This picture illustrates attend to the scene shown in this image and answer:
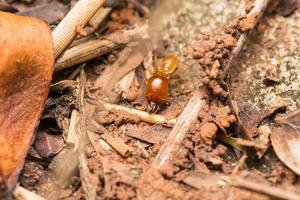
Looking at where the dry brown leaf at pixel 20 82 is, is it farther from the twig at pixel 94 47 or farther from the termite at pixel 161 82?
the termite at pixel 161 82

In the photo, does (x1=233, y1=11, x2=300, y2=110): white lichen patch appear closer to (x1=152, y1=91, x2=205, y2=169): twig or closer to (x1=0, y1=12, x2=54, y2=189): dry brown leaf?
(x1=152, y1=91, x2=205, y2=169): twig

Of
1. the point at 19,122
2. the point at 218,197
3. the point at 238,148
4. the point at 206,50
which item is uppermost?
the point at 206,50

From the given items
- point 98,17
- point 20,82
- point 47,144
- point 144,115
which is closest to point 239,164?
point 144,115

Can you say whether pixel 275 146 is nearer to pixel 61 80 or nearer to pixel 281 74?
pixel 281 74

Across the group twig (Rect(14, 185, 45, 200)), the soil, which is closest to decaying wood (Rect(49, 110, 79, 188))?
the soil

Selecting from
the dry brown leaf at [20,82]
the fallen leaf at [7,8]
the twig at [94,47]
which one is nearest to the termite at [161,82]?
the twig at [94,47]

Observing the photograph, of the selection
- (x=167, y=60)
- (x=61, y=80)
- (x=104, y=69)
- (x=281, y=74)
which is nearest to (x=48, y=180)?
(x=61, y=80)

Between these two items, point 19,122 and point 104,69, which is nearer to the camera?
point 19,122
